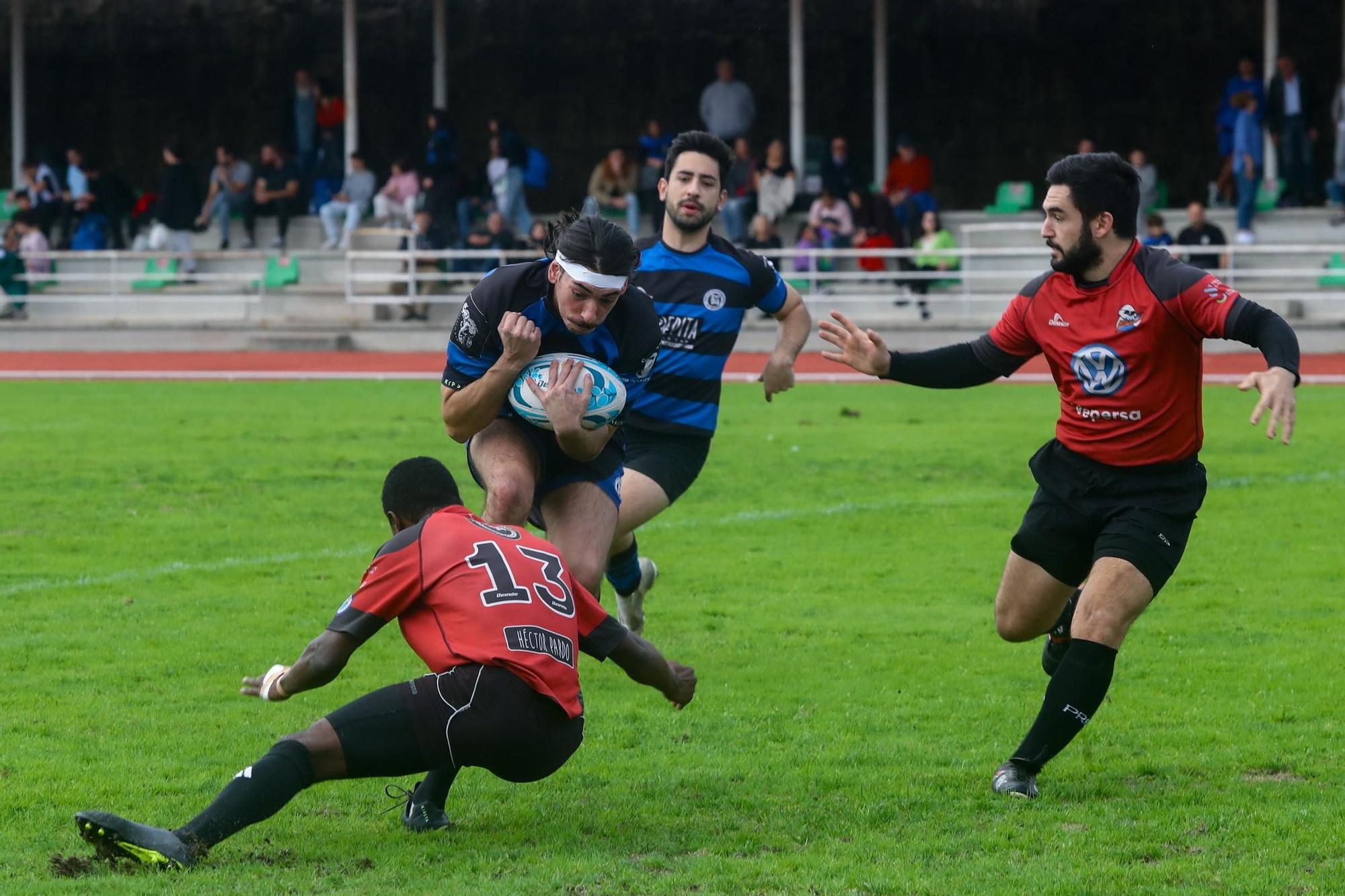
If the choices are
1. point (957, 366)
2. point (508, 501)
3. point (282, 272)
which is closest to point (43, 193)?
point (282, 272)

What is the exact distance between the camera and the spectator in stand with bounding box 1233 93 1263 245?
81.3ft

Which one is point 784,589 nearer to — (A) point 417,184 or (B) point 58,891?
(B) point 58,891

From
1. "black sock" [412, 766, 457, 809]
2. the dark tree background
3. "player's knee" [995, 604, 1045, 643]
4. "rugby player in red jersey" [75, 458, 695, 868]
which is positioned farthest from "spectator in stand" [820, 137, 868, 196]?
"rugby player in red jersey" [75, 458, 695, 868]

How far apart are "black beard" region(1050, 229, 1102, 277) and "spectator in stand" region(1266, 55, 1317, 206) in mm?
21305

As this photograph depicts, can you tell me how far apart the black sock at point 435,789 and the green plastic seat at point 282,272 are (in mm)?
23674

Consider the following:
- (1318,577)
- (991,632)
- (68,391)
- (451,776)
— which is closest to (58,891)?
(451,776)

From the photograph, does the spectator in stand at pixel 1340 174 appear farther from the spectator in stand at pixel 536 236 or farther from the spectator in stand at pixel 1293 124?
the spectator in stand at pixel 536 236

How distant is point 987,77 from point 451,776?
2759cm

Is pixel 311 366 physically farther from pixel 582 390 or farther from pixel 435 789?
pixel 435 789

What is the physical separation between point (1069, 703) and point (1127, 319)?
3.98 ft

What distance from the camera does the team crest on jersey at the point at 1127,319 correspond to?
214 inches

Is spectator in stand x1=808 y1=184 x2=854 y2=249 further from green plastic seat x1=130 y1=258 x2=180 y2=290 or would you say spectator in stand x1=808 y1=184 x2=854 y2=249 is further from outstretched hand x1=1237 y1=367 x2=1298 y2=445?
outstretched hand x1=1237 y1=367 x2=1298 y2=445

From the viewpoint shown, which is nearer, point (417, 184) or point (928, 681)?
point (928, 681)

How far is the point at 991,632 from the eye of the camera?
7.73m
